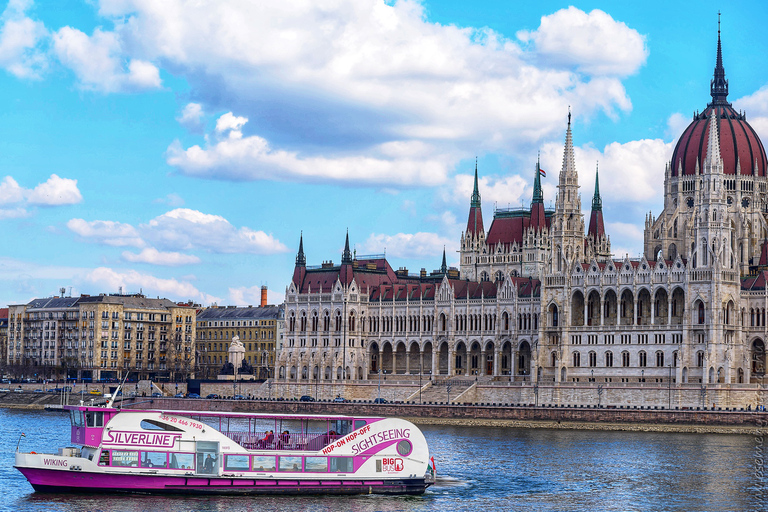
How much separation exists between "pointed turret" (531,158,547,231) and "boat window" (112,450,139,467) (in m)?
121

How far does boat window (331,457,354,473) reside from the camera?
76.2 meters

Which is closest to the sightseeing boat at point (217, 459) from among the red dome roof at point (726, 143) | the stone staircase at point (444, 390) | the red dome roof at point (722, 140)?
the stone staircase at point (444, 390)

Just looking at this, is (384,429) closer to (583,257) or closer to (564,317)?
(564,317)

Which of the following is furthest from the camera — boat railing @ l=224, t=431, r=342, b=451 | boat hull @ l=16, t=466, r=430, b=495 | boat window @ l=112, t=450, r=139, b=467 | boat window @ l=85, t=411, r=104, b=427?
boat railing @ l=224, t=431, r=342, b=451

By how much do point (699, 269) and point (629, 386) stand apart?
15813 millimetres

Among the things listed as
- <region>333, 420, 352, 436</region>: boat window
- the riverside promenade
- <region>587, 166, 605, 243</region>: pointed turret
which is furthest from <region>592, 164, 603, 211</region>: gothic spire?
<region>333, 420, 352, 436</region>: boat window

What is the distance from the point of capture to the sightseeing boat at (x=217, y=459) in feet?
243

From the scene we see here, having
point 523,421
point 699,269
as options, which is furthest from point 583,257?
point 523,421

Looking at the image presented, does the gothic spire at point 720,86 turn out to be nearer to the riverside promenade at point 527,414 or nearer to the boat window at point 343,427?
the riverside promenade at point 527,414

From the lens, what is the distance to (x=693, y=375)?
144625 mm

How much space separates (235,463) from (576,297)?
90.8 meters

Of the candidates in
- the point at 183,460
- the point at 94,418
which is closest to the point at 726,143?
the point at 183,460

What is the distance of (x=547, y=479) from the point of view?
85875mm

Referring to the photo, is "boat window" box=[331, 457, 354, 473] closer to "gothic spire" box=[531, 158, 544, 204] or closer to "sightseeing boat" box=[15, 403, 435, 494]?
"sightseeing boat" box=[15, 403, 435, 494]
